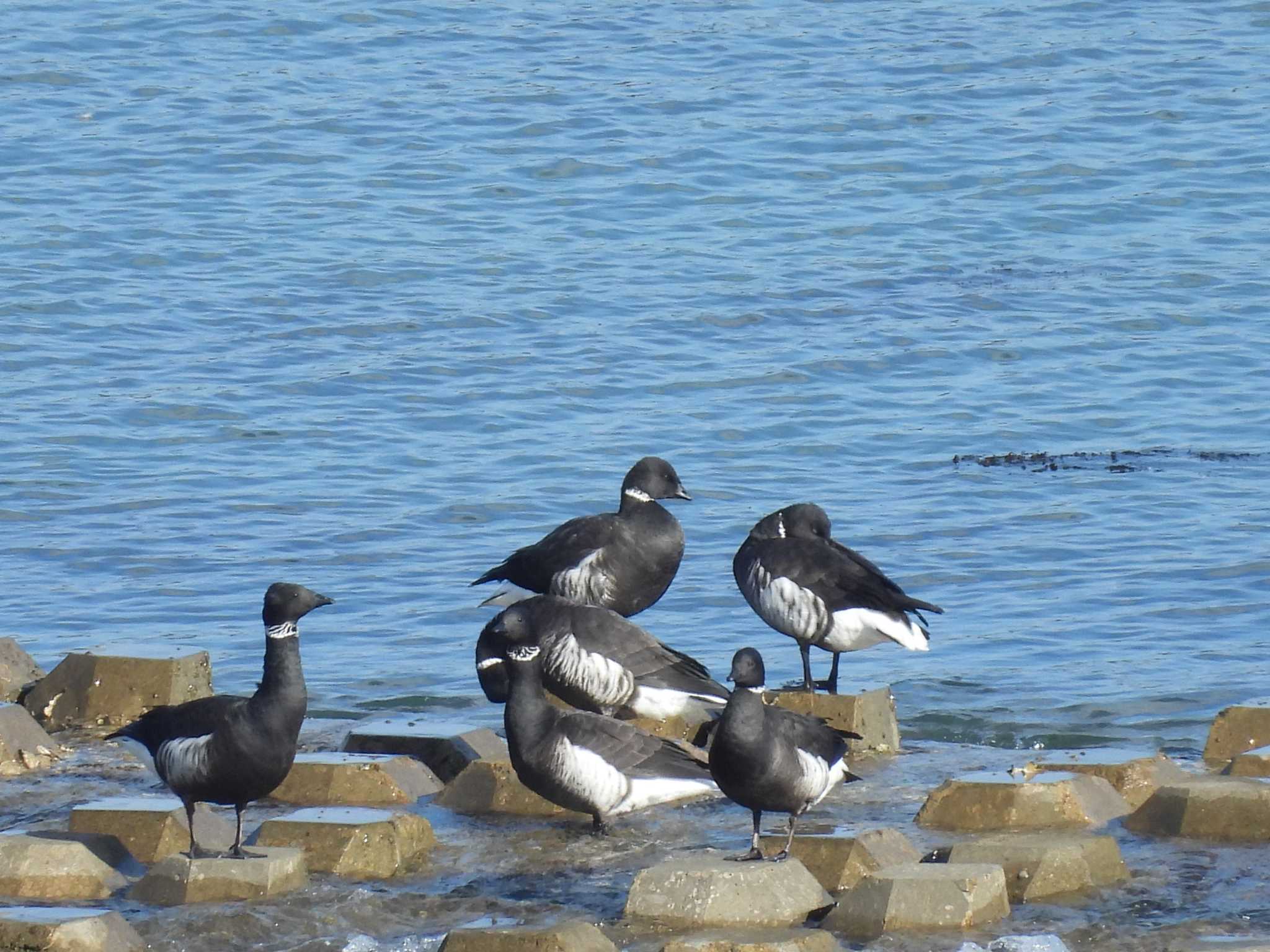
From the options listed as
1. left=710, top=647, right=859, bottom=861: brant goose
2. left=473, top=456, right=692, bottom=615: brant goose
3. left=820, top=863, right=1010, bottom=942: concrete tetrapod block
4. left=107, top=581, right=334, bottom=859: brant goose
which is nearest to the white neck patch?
left=107, top=581, right=334, bottom=859: brant goose

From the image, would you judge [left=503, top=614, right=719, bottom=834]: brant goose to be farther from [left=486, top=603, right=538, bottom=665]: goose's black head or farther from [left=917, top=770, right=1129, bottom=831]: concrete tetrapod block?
[left=917, top=770, right=1129, bottom=831]: concrete tetrapod block

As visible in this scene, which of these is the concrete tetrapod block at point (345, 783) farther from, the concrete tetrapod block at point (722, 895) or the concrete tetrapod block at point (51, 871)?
the concrete tetrapod block at point (722, 895)

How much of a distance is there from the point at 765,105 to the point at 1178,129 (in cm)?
572

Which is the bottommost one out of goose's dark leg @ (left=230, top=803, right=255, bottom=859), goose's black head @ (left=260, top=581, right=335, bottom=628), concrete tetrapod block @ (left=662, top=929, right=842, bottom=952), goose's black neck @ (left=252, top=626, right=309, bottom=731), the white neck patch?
goose's dark leg @ (left=230, top=803, right=255, bottom=859)

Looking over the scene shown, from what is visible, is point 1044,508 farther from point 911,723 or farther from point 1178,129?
point 1178,129

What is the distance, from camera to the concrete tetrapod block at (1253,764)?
9.03 metres

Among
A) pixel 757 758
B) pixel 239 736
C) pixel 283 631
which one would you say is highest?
pixel 283 631

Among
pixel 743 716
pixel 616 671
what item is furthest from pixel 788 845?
pixel 616 671

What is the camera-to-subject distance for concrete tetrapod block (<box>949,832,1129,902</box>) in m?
7.71

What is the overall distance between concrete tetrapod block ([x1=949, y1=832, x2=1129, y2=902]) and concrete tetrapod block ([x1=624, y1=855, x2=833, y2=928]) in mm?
747

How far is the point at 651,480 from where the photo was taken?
12.2 meters

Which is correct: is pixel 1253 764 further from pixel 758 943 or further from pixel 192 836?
pixel 192 836

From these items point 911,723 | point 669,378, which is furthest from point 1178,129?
point 911,723

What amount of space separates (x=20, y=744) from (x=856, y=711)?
4.08 m
